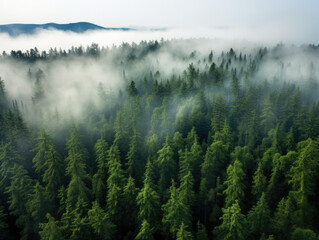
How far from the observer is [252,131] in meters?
45.0

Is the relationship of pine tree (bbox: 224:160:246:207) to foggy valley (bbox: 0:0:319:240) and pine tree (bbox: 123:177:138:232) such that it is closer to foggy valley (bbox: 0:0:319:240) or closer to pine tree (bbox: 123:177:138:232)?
foggy valley (bbox: 0:0:319:240)

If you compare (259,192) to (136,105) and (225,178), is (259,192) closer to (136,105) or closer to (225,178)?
(225,178)

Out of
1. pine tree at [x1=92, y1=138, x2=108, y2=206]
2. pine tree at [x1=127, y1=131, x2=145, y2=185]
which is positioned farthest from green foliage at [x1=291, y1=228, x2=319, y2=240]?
pine tree at [x1=92, y1=138, x2=108, y2=206]

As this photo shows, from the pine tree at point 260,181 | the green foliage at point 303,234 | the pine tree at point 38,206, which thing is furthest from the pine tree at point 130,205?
the green foliage at point 303,234

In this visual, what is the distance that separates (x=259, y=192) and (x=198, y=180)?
11.0 meters

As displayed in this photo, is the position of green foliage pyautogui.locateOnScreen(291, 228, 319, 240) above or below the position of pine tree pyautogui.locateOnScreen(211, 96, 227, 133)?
below

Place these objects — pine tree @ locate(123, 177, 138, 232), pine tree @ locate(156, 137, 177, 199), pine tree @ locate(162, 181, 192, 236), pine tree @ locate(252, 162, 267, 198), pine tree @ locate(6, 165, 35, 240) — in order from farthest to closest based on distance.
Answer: pine tree @ locate(156, 137, 177, 199)
pine tree @ locate(252, 162, 267, 198)
pine tree @ locate(123, 177, 138, 232)
pine tree @ locate(6, 165, 35, 240)
pine tree @ locate(162, 181, 192, 236)

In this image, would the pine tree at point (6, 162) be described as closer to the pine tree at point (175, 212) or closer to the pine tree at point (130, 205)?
the pine tree at point (130, 205)

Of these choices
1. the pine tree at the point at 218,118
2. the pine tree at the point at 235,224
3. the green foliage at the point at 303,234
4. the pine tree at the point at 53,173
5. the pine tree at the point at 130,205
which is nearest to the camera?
the green foliage at the point at 303,234

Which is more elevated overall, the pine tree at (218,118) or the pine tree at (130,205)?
the pine tree at (218,118)

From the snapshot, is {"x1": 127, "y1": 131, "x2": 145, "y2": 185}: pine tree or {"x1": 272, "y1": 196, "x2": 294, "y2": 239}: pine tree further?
{"x1": 127, "y1": 131, "x2": 145, "y2": 185}: pine tree

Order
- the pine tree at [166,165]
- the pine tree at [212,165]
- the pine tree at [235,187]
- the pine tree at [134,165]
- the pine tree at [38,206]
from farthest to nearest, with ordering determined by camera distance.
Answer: the pine tree at [134,165]
the pine tree at [166,165]
the pine tree at [212,165]
the pine tree at [235,187]
the pine tree at [38,206]

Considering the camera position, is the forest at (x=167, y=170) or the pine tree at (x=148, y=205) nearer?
the forest at (x=167, y=170)

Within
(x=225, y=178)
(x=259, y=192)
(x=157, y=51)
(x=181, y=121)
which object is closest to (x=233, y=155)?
(x=225, y=178)
